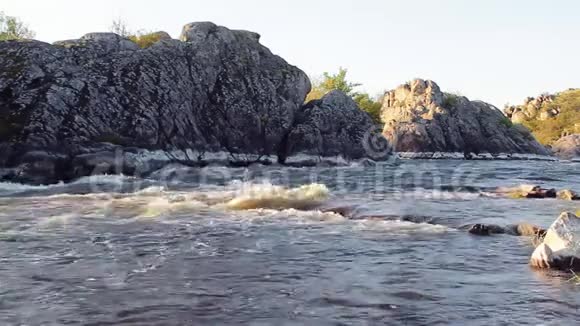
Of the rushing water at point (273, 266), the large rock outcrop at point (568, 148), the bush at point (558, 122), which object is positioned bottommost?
the rushing water at point (273, 266)

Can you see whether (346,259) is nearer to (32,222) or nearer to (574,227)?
(574,227)

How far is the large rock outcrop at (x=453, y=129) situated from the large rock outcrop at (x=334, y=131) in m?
26.6

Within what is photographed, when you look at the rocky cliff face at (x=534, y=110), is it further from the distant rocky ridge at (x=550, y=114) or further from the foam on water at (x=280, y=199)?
the foam on water at (x=280, y=199)

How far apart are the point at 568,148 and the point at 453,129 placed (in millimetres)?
26869

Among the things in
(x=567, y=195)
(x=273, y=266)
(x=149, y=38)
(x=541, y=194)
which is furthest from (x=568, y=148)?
(x=273, y=266)

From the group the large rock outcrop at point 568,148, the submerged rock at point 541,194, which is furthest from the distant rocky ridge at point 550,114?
the submerged rock at point 541,194

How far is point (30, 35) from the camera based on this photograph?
5691 cm

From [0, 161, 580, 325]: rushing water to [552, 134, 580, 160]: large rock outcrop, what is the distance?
82.6 m

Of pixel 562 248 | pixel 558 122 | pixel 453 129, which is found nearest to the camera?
pixel 562 248

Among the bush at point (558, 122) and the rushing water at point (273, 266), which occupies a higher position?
the bush at point (558, 122)

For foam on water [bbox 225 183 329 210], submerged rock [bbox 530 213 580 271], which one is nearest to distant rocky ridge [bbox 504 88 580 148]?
foam on water [bbox 225 183 329 210]

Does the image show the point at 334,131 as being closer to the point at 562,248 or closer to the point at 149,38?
the point at 149,38

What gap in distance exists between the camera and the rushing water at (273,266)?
5.98 metres

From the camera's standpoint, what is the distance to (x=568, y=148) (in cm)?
9262
